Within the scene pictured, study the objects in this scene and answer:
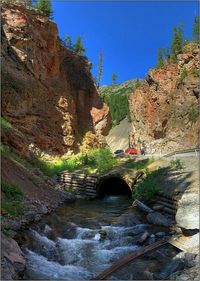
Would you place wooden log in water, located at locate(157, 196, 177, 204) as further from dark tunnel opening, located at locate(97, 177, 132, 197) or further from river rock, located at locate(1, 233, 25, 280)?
dark tunnel opening, located at locate(97, 177, 132, 197)

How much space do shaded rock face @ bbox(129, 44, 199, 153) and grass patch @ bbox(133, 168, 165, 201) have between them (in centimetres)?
2543

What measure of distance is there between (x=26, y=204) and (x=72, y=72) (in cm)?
3258

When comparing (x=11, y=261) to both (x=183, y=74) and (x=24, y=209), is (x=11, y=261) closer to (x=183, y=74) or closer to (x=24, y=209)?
(x=24, y=209)

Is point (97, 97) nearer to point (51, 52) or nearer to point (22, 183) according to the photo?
point (51, 52)

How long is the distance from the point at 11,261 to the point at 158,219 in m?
9.92

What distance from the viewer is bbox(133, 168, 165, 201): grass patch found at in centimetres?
2281

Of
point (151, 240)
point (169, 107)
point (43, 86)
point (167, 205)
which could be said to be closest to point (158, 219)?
point (167, 205)

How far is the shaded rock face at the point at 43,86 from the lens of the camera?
3469 centimetres

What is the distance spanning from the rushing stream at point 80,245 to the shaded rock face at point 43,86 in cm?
1511

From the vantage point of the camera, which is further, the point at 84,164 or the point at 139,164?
the point at 84,164

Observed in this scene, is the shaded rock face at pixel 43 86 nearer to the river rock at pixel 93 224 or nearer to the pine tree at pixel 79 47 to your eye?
the pine tree at pixel 79 47

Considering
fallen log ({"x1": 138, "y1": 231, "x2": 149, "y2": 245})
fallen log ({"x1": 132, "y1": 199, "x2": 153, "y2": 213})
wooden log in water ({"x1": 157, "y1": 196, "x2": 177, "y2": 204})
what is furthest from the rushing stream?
wooden log in water ({"x1": 157, "y1": 196, "x2": 177, "y2": 204})

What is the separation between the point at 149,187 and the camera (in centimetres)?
2356

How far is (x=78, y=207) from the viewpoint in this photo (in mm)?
24062
